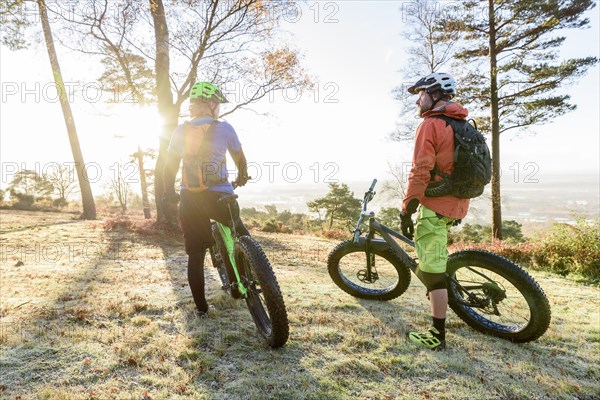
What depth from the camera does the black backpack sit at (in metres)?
2.97

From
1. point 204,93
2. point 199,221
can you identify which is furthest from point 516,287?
point 204,93

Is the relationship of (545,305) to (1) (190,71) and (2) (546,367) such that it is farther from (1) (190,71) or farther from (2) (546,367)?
(1) (190,71)

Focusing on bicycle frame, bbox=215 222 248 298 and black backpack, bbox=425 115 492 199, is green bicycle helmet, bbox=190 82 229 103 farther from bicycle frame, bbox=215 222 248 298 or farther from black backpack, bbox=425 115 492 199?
black backpack, bbox=425 115 492 199

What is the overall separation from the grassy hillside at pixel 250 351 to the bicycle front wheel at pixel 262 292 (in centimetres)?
16

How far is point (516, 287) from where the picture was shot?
328 centimetres

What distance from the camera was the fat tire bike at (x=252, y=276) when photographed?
9.09 ft

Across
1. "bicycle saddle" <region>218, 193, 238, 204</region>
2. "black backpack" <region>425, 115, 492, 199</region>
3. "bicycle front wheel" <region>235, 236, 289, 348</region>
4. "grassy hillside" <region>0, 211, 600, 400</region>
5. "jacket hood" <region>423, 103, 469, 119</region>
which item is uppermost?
"jacket hood" <region>423, 103, 469, 119</region>

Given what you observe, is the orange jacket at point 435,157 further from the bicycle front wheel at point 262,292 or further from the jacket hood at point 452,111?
the bicycle front wheel at point 262,292

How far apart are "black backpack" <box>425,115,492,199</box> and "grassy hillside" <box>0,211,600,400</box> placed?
153cm

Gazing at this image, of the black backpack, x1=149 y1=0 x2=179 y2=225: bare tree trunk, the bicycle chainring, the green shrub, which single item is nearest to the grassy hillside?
the bicycle chainring

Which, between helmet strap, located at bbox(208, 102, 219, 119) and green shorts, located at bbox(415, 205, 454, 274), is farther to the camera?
helmet strap, located at bbox(208, 102, 219, 119)

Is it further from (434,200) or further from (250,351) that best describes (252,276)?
(434,200)

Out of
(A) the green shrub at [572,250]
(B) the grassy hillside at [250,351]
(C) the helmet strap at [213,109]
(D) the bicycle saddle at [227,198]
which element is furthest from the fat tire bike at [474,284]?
(A) the green shrub at [572,250]

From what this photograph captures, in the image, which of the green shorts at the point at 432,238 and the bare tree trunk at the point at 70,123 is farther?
the bare tree trunk at the point at 70,123
